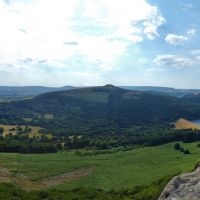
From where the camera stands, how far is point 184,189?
3175 cm

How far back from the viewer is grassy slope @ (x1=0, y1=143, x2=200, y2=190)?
321ft

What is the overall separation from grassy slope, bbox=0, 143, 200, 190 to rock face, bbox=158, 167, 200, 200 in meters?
55.0

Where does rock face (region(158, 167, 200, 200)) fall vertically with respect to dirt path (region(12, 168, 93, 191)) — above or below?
above

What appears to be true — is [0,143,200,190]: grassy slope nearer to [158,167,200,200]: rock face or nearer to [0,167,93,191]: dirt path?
[0,167,93,191]: dirt path

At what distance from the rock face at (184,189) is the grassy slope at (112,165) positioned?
54953 millimetres

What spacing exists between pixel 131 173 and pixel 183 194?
264 feet

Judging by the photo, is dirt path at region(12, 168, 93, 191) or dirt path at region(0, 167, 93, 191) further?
dirt path at region(0, 167, 93, 191)

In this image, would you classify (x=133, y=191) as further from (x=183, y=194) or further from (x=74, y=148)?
(x=74, y=148)

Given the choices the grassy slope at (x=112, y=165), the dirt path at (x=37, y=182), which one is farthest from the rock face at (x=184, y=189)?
the dirt path at (x=37, y=182)

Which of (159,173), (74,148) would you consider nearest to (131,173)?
(159,173)

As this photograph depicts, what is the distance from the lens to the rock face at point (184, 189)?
3001 centimetres

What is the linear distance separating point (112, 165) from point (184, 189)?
311 feet

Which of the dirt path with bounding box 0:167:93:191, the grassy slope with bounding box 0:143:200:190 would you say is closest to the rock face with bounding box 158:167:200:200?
the grassy slope with bounding box 0:143:200:190

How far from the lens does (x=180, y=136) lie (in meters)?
200
